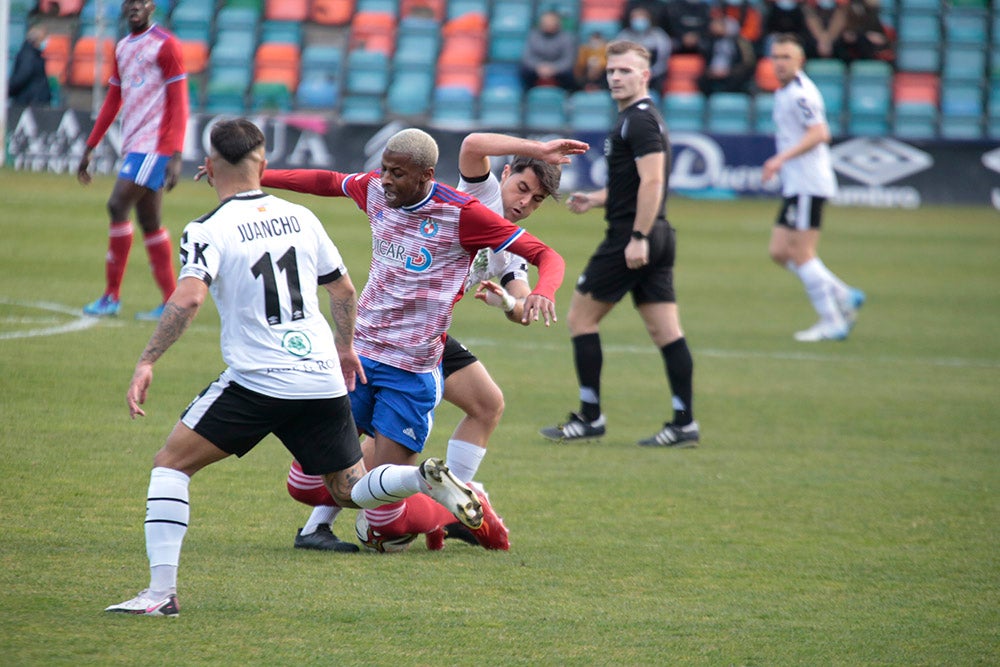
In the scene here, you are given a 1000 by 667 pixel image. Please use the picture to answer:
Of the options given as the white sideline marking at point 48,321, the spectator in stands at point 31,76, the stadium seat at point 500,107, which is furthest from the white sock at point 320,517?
the stadium seat at point 500,107

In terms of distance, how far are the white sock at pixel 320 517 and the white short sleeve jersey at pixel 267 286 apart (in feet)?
3.16

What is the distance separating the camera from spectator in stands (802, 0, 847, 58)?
2589 cm

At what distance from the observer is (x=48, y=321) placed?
10.4 m

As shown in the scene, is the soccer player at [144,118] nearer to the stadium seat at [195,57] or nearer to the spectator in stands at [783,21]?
the stadium seat at [195,57]

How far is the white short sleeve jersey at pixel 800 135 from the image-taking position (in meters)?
11.9

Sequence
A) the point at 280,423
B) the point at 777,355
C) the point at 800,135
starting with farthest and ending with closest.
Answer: the point at 800,135, the point at 777,355, the point at 280,423

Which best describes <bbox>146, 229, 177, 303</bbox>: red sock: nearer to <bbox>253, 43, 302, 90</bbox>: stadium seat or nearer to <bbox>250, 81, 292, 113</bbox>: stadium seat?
<bbox>250, 81, 292, 113</bbox>: stadium seat

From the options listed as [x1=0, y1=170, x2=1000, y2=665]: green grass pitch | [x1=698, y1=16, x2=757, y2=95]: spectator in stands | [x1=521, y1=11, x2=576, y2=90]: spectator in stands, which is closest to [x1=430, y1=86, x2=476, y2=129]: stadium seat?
[x1=521, y1=11, x2=576, y2=90]: spectator in stands

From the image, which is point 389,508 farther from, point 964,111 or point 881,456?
point 964,111

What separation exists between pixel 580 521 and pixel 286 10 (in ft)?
77.0

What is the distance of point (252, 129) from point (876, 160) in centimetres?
1970

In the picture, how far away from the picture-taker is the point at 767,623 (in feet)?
14.9

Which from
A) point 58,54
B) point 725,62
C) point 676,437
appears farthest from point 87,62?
point 676,437

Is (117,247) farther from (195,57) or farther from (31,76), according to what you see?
(195,57)
